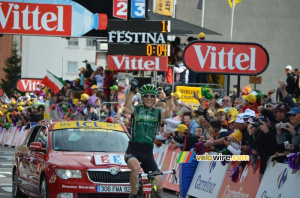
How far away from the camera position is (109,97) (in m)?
28.2

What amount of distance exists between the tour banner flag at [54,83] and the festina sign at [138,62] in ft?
28.5

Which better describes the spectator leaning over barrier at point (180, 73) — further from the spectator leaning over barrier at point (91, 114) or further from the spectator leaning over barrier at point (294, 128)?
the spectator leaning over barrier at point (294, 128)

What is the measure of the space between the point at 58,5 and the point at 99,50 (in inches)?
149

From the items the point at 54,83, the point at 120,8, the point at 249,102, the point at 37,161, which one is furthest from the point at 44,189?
the point at 54,83

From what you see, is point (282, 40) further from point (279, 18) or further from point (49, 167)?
point (49, 167)

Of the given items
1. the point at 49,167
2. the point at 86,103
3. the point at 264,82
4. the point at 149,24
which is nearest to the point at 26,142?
the point at 49,167

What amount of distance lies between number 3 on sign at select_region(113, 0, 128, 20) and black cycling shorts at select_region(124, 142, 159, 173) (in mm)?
18270

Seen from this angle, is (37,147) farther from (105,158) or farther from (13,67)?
(13,67)

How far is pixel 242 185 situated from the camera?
13430 mm

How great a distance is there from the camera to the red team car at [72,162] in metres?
12.5

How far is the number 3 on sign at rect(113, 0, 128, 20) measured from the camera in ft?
96.1

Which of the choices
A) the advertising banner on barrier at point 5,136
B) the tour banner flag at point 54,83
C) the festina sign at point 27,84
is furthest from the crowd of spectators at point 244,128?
the festina sign at point 27,84

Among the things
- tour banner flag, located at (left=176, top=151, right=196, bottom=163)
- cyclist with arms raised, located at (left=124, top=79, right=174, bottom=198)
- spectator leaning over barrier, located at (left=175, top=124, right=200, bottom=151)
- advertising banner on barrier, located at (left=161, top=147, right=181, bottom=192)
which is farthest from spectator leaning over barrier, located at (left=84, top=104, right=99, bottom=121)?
A: cyclist with arms raised, located at (left=124, top=79, right=174, bottom=198)

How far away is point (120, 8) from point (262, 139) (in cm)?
1790
